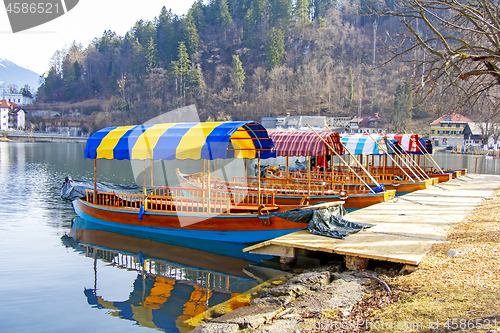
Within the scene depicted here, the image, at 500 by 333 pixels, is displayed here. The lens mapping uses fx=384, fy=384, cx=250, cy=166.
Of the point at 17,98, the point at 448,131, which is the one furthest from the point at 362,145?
the point at 17,98

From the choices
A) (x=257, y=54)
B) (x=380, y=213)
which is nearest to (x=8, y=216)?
(x=380, y=213)

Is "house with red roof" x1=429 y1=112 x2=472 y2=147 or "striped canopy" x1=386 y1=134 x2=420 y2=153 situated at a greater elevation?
"house with red roof" x1=429 y1=112 x2=472 y2=147

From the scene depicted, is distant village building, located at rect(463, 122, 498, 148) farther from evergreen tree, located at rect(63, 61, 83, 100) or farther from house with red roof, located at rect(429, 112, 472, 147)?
evergreen tree, located at rect(63, 61, 83, 100)

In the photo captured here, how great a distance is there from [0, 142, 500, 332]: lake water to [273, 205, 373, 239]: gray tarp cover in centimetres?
209

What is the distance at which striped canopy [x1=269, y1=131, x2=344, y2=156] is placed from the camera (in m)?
17.1

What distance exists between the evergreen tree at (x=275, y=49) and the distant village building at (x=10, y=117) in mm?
72986

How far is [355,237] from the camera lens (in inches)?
386

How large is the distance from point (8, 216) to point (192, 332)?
1491 cm

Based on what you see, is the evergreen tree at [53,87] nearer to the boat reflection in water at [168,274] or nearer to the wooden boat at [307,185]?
the wooden boat at [307,185]

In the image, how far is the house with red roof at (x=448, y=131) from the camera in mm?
73381

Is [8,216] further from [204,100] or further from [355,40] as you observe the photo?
[355,40]

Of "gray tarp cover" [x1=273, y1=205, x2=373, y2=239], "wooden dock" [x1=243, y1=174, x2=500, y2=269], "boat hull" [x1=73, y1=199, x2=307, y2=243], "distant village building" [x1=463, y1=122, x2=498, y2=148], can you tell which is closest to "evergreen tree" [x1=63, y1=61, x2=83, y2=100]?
"distant village building" [x1=463, y1=122, x2=498, y2=148]

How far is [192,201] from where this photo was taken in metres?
13.2

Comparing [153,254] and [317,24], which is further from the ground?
[317,24]
